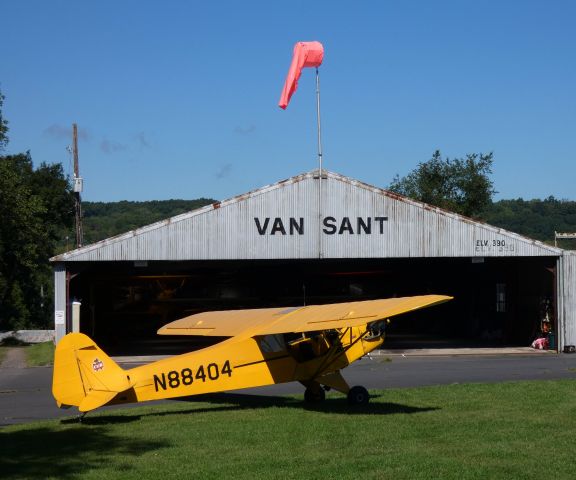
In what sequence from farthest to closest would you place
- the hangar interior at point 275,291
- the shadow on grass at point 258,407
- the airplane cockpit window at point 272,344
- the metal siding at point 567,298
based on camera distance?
1. the hangar interior at point 275,291
2. the metal siding at point 567,298
3. the airplane cockpit window at point 272,344
4. the shadow on grass at point 258,407

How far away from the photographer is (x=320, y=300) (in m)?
43.2

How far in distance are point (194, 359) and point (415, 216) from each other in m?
16.4

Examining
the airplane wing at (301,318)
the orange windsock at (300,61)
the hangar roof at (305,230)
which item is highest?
the orange windsock at (300,61)

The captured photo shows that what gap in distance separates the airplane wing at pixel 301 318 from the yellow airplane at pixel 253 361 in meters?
0.03

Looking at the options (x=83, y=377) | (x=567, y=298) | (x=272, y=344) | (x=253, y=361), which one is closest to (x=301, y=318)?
(x=272, y=344)

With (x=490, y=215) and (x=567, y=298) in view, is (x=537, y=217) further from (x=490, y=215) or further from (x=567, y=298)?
(x=567, y=298)

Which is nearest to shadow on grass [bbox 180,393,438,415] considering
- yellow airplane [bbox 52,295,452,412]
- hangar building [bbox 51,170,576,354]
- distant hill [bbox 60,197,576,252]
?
yellow airplane [bbox 52,295,452,412]

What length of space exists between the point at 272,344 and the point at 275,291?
2663cm

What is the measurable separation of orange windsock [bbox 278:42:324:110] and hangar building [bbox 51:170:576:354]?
3267 millimetres

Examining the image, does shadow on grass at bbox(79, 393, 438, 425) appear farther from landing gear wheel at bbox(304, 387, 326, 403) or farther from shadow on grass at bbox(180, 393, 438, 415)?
landing gear wheel at bbox(304, 387, 326, 403)

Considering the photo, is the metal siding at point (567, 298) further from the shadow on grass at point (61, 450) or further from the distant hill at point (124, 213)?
the distant hill at point (124, 213)

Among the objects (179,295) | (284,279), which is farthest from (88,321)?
(284,279)

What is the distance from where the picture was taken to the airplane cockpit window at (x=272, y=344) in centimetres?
1588

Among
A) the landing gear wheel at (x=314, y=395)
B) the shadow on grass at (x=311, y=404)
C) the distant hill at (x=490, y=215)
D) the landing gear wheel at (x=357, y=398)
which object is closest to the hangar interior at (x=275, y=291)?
the shadow on grass at (x=311, y=404)
